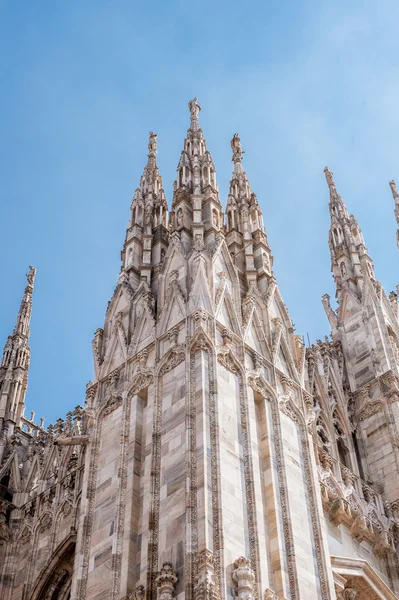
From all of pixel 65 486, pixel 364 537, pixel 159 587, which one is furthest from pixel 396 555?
pixel 159 587

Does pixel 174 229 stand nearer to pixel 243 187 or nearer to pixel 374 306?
pixel 243 187

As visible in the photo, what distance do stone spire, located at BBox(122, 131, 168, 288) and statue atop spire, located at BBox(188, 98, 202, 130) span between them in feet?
6.16

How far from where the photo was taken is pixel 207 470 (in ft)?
57.0

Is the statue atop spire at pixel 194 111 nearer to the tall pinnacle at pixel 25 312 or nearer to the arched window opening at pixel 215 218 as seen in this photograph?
the arched window opening at pixel 215 218

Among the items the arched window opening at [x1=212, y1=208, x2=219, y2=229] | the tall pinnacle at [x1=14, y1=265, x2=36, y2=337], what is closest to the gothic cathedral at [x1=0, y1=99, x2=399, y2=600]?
the arched window opening at [x1=212, y1=208, x2=219, y2=229]

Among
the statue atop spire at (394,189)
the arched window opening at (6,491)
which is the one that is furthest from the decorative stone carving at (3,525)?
the statue atop spire at (394,189)

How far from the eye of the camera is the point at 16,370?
107 ft

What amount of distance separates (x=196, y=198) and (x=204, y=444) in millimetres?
9358

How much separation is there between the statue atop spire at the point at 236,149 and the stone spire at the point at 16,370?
10156 mm

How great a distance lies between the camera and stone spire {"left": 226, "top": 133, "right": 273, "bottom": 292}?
25047mm

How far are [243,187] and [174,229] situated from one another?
15.9 feet

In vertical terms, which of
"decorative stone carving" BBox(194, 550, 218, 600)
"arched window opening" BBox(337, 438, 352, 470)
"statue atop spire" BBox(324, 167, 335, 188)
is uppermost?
"statue atop spire" BBox(324, 167, 335, 188)

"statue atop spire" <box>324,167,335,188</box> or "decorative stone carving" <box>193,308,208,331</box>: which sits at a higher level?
"statue atop spire" <box>324,167,335,188</box>

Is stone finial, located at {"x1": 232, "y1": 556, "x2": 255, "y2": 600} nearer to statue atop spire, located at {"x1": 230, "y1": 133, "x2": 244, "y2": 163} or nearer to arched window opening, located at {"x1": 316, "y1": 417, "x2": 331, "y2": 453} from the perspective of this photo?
arched window opening, located at {"x1": 316, "y1": 417, "x2": 331, "y2": 453}
